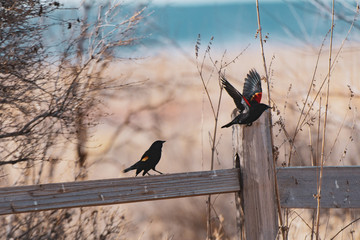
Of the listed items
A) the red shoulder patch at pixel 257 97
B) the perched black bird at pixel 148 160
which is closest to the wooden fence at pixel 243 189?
the red shoulder patch at pixel 257 97

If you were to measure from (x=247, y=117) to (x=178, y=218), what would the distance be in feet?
21.2

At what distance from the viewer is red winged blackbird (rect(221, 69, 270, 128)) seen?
2.15 meters

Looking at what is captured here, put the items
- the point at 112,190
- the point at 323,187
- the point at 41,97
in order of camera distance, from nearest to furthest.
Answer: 1. the point at 112,190
2. the point at 323,187
3. the point at 41,97

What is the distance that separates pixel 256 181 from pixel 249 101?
362mm

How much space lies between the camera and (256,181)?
2252 millimetres

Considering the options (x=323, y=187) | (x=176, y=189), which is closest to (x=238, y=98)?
(x=176, y=189)

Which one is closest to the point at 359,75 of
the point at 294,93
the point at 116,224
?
the point at 294,93

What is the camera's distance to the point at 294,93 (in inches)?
253

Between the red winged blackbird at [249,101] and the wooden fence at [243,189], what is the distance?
0.08m

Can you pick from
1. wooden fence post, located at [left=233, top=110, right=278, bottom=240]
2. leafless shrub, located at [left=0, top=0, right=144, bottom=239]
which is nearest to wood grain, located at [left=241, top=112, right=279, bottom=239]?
wooden fence post, located at [left=233, top=110, right=278, bottom=240]

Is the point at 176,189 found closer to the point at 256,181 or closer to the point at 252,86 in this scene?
the point at 256,181

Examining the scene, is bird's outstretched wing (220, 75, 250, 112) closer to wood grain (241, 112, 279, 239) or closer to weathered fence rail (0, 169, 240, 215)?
wood grain (241, 112, 279, 239)

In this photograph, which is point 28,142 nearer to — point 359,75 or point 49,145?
point 49,145

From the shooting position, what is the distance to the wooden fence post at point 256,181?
2.24m
